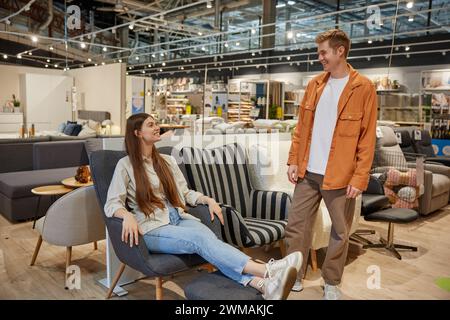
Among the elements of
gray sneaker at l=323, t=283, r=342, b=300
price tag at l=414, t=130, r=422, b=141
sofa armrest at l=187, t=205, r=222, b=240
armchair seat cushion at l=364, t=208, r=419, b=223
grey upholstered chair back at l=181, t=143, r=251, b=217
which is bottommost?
gray sneaker at l=323, t=283, r=342, b=300

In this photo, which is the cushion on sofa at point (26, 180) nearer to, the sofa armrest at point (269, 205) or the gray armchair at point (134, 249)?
the gray armchair at point (134, 249)

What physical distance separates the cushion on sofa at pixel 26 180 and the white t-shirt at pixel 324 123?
3054 millimetres

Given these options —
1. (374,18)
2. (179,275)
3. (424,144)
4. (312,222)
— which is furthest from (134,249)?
(374,18)

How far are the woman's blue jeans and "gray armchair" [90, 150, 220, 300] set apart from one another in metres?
0.07

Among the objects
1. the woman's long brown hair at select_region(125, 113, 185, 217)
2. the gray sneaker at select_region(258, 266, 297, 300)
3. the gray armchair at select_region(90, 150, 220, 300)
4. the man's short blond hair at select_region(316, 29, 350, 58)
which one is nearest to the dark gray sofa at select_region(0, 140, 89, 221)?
the gray armchair at select_region(90, 150, 220, 300)

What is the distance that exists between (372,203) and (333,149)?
5.08 feet

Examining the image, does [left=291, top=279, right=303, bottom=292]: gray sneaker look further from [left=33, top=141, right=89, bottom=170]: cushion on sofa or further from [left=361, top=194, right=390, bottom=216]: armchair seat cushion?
[left=33, top=141, right=89, bottom=170]: cushion on sofa

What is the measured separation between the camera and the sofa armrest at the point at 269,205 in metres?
3.18

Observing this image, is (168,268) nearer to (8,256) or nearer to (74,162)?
(8,256)

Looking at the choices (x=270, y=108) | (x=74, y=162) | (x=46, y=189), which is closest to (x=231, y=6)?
(x=270, y=108)

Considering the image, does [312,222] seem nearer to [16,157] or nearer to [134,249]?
[134,249]

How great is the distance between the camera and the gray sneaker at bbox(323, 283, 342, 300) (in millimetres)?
2697

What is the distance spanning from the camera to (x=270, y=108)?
1062cm
